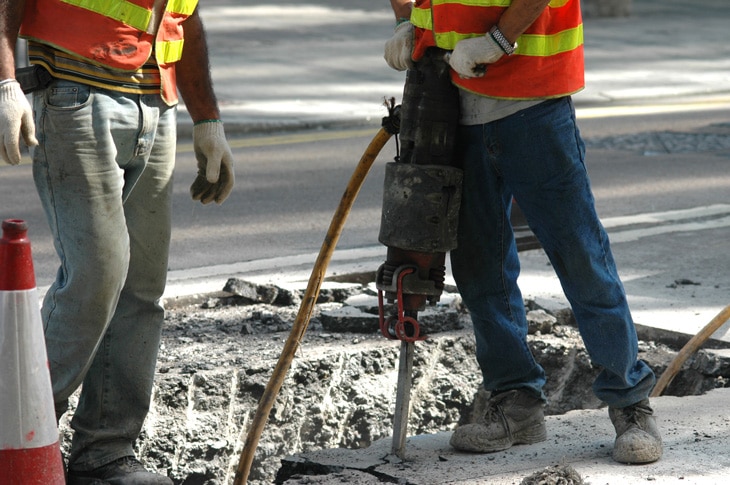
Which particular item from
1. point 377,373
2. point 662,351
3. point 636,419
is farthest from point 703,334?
point 377,373

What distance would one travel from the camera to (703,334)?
4.23 meters

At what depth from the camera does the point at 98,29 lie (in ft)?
10.2

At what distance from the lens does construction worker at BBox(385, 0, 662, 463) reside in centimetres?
329

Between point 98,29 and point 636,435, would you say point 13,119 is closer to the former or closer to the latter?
point 98,29

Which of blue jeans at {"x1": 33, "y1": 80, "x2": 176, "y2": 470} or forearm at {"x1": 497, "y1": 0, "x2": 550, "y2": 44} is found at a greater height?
forearm at {"x1": 497, "y1": 0, "x2": 550, "y2": 44}

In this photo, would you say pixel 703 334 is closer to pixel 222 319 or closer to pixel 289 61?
pixel 222 319

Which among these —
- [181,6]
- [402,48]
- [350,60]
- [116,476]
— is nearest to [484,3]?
[402,48]

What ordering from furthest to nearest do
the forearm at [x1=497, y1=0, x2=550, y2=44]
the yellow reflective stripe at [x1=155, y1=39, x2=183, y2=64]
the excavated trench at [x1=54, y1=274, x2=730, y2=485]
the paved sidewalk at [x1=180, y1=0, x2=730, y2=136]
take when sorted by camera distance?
the paved sidewalk at [x1=180, y1=0, x2=730, y2=136] → the excavated trench at [x1=54, y1=274, x2=730, y2=485] → the yellow reflective stripe at [x1=155, y1=39, x2=183, y2=64] → the forearm at [x1=497, y1=0, x2=550, y2=44]

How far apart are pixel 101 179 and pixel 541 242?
4.38 feet

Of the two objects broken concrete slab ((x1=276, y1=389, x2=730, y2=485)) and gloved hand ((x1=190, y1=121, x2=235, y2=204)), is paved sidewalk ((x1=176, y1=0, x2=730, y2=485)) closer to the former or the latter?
broken concrete slab ((x1=276, y1=389, x2=730, y2=485))

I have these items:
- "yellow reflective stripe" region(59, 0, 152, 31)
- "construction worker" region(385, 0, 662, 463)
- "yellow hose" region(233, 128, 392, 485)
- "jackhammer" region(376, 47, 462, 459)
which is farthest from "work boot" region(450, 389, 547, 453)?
"yellow reflective stripe" region(59, 0, 152, 31)

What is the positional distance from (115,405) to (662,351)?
8.00 feet

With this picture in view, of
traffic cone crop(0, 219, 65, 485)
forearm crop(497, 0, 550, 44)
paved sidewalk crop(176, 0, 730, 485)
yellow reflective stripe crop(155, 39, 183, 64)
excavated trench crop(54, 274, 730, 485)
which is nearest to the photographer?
traffic cone crop(0, 219, 65, 485)

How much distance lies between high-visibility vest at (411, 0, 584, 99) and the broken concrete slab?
113 centimetres
